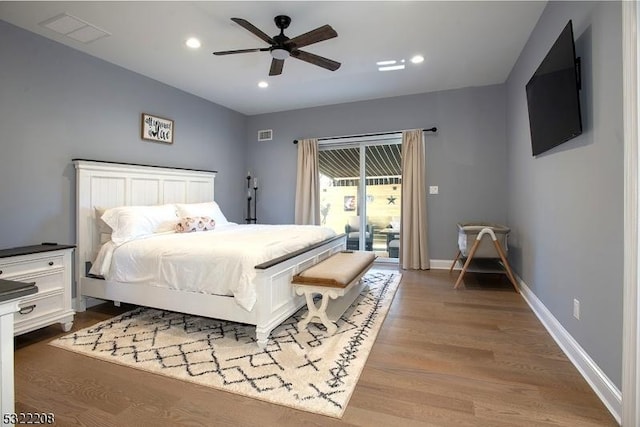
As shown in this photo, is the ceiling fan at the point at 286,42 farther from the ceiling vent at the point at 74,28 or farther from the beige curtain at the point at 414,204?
the beige curtain at the point at 414,204

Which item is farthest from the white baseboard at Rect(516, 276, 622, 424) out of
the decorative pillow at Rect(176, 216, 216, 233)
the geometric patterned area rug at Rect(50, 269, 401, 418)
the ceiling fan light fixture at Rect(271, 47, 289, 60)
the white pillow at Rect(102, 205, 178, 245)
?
the white pillow at Rect(102, 205, 178, 245)

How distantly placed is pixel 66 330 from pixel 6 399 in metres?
2.06

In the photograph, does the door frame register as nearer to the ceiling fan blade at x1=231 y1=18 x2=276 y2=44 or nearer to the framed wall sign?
the ceiling fan blade at x1=231 y1=18 x2=276 y2=44

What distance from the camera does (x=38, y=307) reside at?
2.47 metres

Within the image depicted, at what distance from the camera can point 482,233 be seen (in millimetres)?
3555

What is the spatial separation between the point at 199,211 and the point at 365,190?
2.77 meters

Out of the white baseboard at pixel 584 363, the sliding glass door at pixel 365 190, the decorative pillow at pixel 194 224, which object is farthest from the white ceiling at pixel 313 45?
the white baseboard at pixel 584 363

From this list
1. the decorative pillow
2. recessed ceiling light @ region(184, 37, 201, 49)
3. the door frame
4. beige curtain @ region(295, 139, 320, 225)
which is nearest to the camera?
the door frame

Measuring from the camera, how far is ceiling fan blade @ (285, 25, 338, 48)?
2.41m

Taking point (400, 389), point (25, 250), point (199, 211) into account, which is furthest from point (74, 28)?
point (400, 389)

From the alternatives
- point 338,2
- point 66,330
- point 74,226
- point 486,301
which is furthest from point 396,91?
point 66,330

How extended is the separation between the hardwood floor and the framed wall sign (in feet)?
8.05

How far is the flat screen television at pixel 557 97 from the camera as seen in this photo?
1.96m

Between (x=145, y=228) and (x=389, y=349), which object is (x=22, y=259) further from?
(x=389, y=349)
